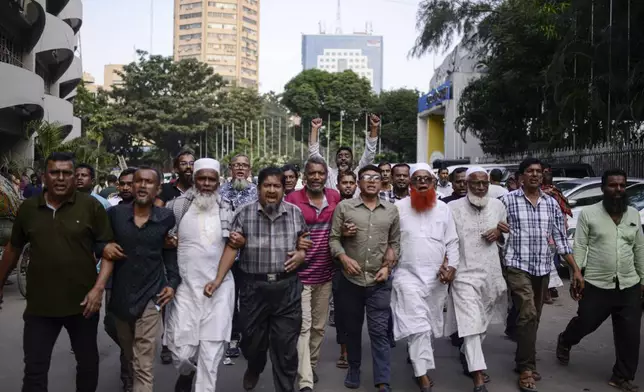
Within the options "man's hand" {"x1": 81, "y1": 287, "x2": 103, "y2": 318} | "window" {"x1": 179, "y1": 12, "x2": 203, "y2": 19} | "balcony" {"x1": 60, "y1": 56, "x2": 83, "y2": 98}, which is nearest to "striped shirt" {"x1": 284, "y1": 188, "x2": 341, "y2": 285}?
"man's hand" {"x1": 81, "y1": 287, "x2": 103, "y2": 318}

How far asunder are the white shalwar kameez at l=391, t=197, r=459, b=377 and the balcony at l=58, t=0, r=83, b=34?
32.6m

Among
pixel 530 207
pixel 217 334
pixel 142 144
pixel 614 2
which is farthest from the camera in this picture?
pixel 142 144

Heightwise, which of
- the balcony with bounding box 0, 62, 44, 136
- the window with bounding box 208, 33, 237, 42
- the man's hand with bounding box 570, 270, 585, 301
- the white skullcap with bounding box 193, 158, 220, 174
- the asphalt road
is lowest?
the asphalt road

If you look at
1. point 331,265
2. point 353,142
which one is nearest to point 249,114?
point 353,142

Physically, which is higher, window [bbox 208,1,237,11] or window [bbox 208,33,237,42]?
window [bbox 208,1,237,11]

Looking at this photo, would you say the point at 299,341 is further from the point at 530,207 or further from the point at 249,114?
the point at 249,114

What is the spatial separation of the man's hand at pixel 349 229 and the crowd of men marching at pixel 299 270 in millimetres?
16

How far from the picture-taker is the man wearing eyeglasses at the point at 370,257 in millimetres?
5082

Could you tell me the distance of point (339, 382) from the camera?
5.47 m

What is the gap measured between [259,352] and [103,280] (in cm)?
133

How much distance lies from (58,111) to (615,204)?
27.8m

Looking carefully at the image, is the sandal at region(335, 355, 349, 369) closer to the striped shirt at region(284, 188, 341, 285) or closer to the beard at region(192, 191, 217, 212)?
the striped shirt at region(284, 188, 341, 285)

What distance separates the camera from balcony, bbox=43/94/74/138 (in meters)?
27.4

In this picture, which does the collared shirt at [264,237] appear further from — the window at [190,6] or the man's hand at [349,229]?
the window at [190,6]
